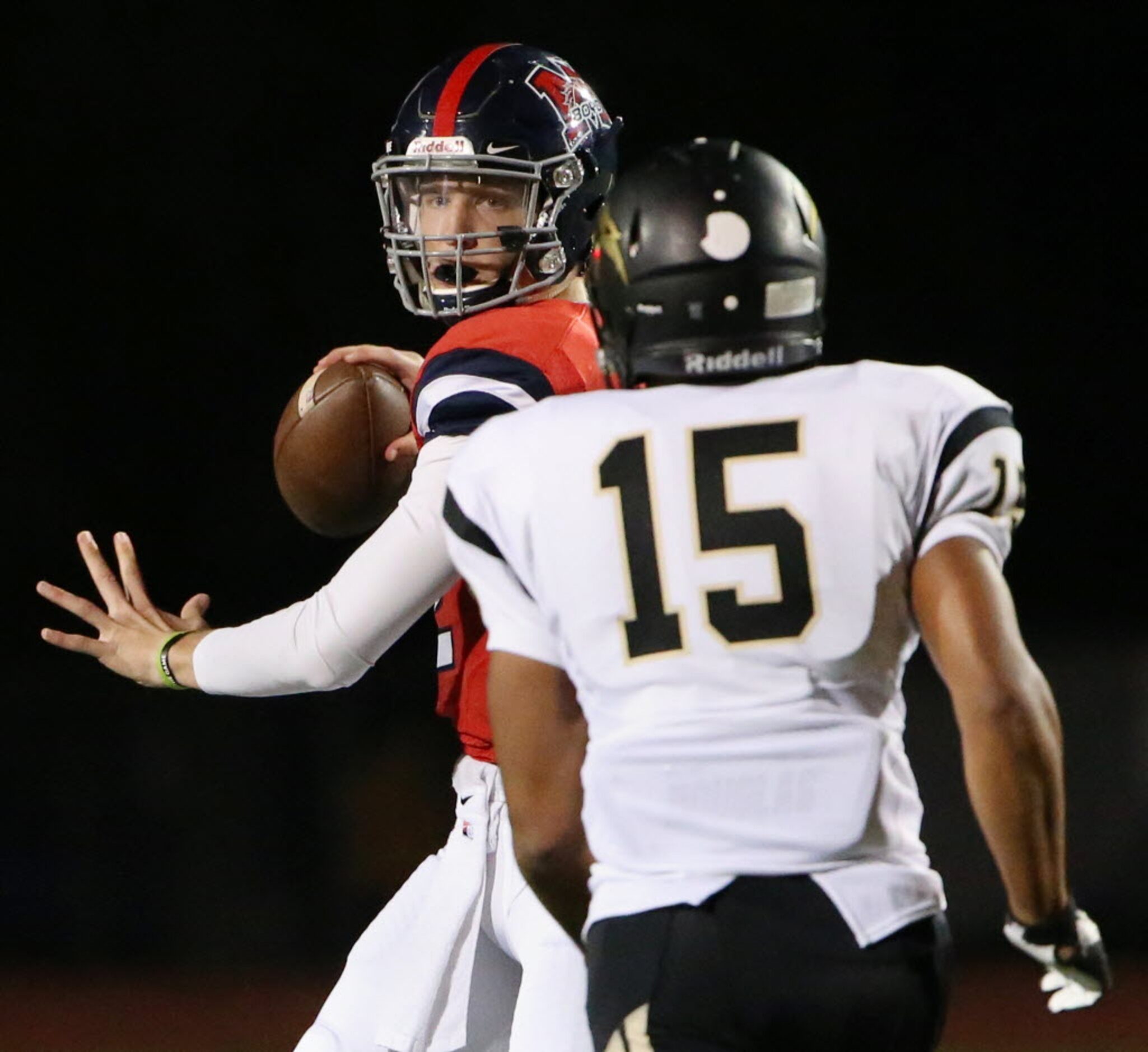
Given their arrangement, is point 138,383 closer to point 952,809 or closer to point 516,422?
point 952,809

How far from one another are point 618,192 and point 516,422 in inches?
10.5

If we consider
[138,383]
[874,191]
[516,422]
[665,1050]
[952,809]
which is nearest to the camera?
[665,1050]

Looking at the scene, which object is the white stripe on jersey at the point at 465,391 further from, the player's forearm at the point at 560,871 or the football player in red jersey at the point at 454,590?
the player's forearm at the point at 560,871

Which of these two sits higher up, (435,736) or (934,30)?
(934,30)

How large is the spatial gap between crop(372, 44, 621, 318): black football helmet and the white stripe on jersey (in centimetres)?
32

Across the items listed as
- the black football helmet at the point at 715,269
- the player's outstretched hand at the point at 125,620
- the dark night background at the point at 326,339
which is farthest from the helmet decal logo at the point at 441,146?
the dark night background at the point at 326,339

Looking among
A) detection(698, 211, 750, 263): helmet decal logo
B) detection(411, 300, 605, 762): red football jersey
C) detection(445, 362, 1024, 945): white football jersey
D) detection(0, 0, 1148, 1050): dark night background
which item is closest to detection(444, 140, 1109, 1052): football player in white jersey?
detection(445, 362, 1024, 945): white football jersey

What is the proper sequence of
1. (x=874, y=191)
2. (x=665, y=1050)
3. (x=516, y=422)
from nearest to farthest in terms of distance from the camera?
(x=665, y=1050) → (x=516, y=422) → (x=874, y=191)

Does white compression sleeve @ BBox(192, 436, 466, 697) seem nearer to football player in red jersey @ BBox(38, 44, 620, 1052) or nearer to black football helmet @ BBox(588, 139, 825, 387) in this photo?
football player in red jersey @ BBox(38, 44, 620, 1052)

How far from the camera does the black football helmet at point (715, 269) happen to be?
1734 millimetres

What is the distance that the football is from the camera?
8.76 feet

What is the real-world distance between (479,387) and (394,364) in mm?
473

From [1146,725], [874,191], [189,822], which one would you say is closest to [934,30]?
[874,191]

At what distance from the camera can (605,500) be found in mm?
1657
